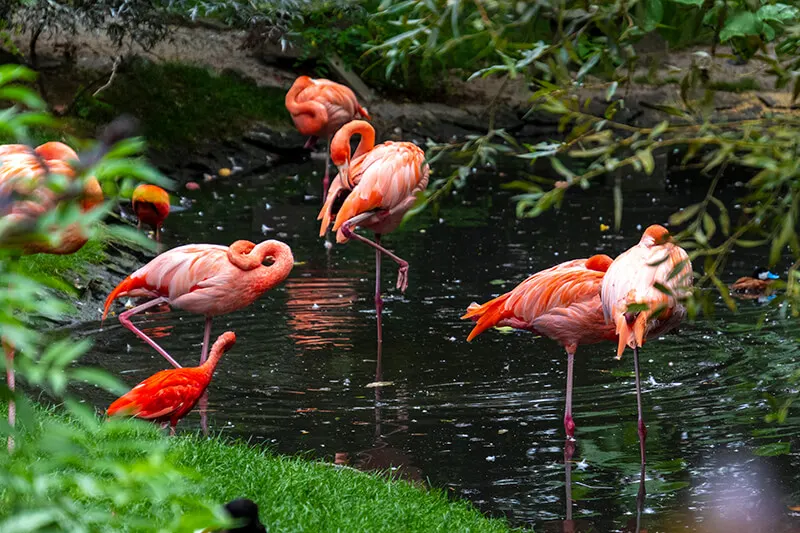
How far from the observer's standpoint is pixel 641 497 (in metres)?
5.04

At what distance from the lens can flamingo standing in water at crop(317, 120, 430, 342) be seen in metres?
8.10

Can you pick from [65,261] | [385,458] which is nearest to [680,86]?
[385,458]

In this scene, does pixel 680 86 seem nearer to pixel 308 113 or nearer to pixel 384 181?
pixel 384 181

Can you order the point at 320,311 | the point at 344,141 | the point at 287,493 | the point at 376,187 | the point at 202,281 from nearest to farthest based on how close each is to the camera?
1. the point at 287,493
2. the point at 202,281
3. the point at 376,187
4. the point at 344,141
5. the point at 320,311

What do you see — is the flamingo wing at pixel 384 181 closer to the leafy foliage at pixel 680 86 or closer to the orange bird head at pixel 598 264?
the orange bird head at pixel 598 264

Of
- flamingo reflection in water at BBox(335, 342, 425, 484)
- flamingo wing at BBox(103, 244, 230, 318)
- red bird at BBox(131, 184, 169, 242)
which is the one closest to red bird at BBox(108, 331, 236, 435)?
flamingo reflection in water at BBox(335, 342, 425, 484)

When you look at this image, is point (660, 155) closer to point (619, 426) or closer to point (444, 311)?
point (444, 311)

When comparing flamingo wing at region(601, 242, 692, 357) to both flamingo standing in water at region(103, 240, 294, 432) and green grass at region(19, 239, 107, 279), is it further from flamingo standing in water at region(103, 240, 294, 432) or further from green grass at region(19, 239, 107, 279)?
green grass at region(19, 239, 107, 279)

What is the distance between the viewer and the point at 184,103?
1706cm

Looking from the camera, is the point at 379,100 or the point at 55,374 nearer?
the point at 55,374

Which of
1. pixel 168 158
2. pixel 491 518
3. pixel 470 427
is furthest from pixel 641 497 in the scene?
pixel 168 158

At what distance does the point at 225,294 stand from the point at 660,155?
12791mm

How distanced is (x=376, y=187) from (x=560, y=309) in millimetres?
2388

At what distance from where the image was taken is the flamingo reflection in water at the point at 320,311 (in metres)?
7.75
